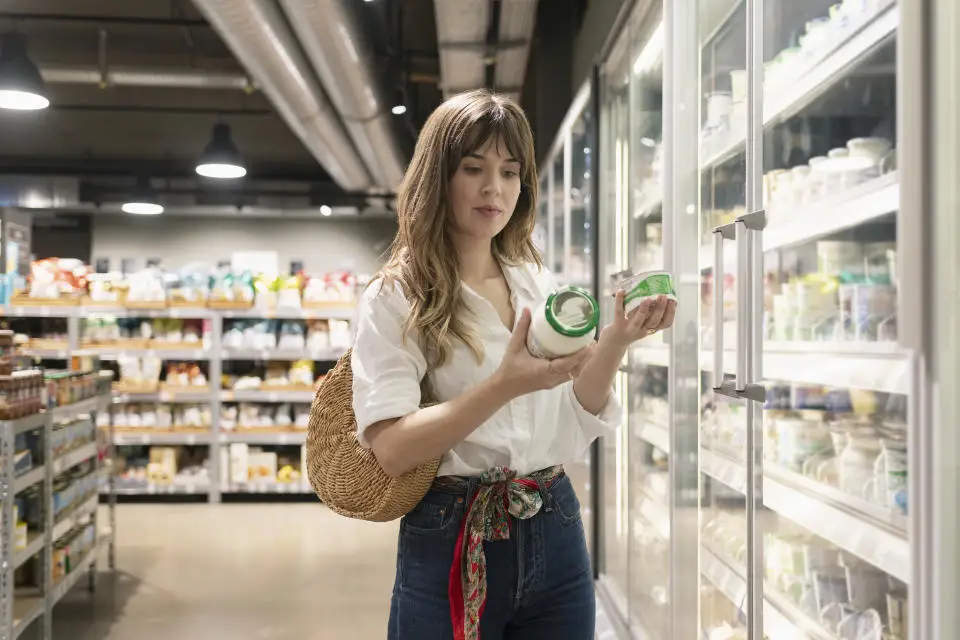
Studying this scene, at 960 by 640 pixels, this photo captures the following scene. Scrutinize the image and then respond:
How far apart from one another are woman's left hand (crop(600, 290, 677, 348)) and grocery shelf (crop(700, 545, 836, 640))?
0.94 meters

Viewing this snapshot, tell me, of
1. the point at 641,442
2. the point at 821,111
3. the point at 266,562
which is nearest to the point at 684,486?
the point at 641,442

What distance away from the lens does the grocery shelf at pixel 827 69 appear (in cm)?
143

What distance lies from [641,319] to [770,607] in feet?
3.62

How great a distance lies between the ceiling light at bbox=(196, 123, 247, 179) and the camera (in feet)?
23.5

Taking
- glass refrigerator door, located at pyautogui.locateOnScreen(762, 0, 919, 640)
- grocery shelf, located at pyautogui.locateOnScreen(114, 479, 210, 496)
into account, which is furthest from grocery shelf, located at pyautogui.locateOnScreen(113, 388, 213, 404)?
glass refrigerator door, located at pyautogui.locateOnScreen(762, 0, 919, 640)

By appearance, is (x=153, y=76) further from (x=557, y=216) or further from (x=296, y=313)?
(x=557, y=216)

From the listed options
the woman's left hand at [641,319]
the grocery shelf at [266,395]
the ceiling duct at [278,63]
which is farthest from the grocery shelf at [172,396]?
the woman's left hand at [641,319]

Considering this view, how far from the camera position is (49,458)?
354cm

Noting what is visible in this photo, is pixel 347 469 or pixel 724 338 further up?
pixel 724 338

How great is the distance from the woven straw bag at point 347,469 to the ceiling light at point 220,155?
6184 mm

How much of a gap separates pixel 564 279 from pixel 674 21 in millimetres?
2747

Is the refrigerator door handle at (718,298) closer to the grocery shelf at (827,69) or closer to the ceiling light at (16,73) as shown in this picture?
the grocery shelf at (827,69)

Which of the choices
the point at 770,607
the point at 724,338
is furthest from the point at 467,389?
the point at 724,338

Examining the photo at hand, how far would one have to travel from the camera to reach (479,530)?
1.28 m
